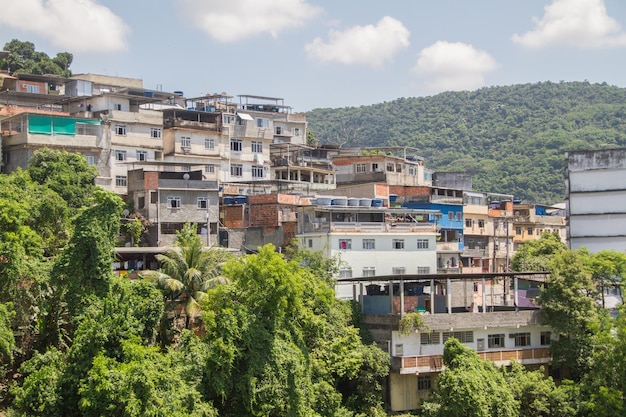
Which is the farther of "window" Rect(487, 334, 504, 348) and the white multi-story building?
the white multi-story building

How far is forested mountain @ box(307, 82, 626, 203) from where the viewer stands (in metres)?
102

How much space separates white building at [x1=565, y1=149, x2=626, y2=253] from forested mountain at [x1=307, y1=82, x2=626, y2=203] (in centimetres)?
3987

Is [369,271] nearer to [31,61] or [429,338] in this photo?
[429,338]

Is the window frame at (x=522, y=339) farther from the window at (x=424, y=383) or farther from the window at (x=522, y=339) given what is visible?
the window at (x=424, y=383)

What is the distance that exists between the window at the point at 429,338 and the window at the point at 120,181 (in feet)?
66.6

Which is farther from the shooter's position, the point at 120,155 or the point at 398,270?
the point at 120,155

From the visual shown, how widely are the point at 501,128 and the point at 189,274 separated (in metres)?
97.2

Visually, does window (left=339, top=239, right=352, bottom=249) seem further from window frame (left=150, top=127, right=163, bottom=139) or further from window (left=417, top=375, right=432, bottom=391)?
window frame (left=150, top=127, right=163, bottom=139)

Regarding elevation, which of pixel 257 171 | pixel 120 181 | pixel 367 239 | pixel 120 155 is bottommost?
pixel 367 239

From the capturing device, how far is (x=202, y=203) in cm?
4475

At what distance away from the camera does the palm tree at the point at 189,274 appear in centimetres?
3297

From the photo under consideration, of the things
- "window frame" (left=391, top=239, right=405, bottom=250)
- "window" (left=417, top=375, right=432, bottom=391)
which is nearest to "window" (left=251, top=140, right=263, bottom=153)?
"window frame" (left=391, top=239, right=405, bottom=250)

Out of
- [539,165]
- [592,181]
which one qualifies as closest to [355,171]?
[592,181]

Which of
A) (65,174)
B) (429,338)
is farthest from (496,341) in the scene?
(65,174)
